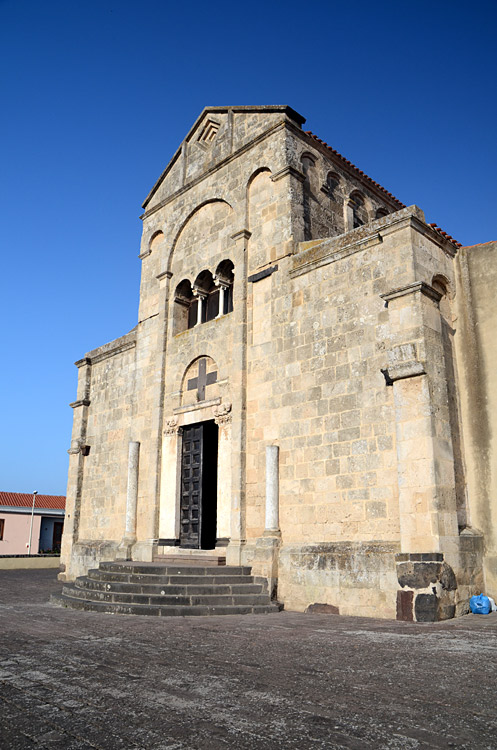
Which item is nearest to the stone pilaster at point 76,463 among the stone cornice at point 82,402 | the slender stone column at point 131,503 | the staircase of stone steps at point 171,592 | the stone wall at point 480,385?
the stone cornice at point 82,402

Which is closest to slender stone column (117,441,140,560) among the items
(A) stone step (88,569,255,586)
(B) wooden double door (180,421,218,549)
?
(B) wooden double door (180,421,218,549)

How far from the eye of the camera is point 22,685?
4008 millimetres

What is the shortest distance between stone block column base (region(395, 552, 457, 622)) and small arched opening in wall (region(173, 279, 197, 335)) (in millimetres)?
8834

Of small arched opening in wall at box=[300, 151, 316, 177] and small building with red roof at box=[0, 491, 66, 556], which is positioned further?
small building with red roof at box=[0, 491, 66, 556]

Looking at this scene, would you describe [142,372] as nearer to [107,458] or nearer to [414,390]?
[107,458]

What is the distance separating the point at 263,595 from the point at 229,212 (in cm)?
869

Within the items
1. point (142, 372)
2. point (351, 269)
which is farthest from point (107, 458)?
point (351, 269)

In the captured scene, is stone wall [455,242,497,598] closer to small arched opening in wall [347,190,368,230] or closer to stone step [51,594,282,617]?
stone step [51,594,282,617]

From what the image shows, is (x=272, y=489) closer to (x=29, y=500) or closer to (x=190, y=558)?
(x=190, y=558)

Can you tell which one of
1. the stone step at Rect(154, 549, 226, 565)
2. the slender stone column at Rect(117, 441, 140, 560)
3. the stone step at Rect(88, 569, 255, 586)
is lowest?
the stone step at Rect(88, 569, 255, 586)

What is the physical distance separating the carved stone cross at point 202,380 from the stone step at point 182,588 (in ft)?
15.1

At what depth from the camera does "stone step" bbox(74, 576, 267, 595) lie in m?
9.27

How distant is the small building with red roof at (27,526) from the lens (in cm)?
3984

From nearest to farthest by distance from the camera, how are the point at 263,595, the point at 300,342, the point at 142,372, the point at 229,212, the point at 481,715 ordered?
the point at 481,715
the point at 263,595
the point at 300,342
the point at 229,212
the point at 142,372
